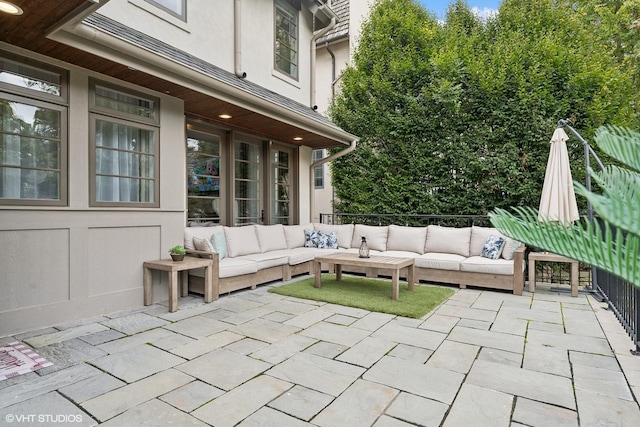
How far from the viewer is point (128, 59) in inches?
133

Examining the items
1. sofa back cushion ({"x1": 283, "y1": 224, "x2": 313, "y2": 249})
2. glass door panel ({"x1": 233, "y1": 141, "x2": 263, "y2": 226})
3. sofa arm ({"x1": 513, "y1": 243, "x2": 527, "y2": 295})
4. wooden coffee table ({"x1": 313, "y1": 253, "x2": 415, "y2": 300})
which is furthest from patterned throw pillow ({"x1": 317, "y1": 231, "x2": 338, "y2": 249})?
sofa arm ({"x1": 513, "y1": 243, "x2": 527, "y2": 295})

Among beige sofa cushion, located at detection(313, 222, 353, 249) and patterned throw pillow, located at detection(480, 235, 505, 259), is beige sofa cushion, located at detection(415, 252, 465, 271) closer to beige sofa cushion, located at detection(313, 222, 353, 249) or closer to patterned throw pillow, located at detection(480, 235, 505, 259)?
patterned throw pillow, located at detection(480, 235, 505, 259)

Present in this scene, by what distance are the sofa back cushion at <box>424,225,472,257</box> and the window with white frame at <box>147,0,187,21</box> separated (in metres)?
4.76

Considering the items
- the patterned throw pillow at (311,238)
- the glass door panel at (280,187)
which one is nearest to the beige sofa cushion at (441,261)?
the patterned throw pillow at (311,238)

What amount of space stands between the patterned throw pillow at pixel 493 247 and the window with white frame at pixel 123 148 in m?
4.50

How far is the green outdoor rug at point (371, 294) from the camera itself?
4035mm

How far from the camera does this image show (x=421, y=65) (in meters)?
6.98

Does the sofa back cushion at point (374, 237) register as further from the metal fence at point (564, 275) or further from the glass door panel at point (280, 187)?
the glass door panel at point (280, 187)

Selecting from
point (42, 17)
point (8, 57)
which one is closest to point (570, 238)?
point (42, 17)

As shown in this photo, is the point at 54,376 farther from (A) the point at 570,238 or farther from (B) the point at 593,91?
(B) the point at 593,91

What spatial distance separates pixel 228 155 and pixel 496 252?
4293 millimetres

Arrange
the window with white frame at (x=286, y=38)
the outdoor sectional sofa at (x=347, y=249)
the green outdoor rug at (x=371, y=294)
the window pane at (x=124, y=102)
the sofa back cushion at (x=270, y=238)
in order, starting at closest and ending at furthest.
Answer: the window pane at (x=124, y=102) → the green outdoor rug at (x=371, y=294) → the outdoor sectional sofa at (x=347, y=249) → the sofa back cushion at (x=270, y=238) → the window with white frame at (x=286, y=38)

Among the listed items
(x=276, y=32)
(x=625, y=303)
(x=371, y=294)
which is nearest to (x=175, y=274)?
(x=371, y=294)

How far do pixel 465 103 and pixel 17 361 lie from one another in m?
6.98
